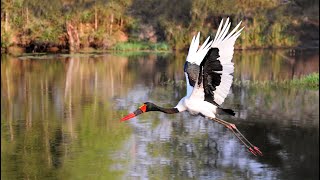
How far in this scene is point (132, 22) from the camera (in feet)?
90.4

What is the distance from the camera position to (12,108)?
14.0 metres

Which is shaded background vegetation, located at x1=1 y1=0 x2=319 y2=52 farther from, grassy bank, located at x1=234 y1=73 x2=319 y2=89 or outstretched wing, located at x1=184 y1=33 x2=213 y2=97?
outstretched wing, located at x1=184 y1=33 x2=213 y2=97

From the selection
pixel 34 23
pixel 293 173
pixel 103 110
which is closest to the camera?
pixel 293 173

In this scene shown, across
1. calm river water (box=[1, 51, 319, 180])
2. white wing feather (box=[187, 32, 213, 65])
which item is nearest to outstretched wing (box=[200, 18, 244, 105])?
white wing feather (box=[187, 32, 213, 65])

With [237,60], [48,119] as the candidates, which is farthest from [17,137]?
[237,60]

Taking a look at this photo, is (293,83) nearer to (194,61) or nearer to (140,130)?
(140,130)

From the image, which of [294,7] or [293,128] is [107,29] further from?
[293,128]

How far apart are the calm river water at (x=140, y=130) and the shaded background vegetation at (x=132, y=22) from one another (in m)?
6.32

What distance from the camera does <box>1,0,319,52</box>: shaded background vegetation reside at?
25.4 meters

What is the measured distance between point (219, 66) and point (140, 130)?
6.69 meters

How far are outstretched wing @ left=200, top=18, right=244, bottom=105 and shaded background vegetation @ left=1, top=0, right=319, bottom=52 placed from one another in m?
20.3

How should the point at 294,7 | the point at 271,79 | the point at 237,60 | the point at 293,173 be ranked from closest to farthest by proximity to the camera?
the point at 293,173 → the point at 271,79 → the point at 237,60 → the point at 294,7

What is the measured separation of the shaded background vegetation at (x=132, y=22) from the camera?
2539cm

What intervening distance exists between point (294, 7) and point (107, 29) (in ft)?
26.0
